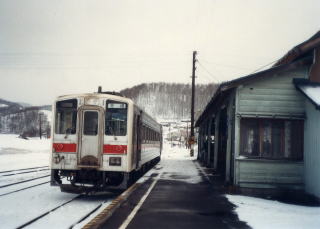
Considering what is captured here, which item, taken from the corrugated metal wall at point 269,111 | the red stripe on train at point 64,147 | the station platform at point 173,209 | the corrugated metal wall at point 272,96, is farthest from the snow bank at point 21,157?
the corrugated metal wall at point 272,96

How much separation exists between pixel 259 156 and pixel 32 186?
7963 millimetres

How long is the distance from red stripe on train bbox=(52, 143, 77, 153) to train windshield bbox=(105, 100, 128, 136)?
3.38 ft

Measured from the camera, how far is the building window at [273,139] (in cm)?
1166

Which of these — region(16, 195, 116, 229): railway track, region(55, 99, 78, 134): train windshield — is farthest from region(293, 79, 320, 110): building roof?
region(55, 99, 78, 134): train windshield

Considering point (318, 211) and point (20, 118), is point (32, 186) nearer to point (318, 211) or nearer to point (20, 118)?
point (318, 211)

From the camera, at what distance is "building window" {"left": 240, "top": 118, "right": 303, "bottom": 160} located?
1166 centimetres

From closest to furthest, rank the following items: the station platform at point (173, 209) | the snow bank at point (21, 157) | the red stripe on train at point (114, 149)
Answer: the station platform at point (173, 209), the red stripe on train at point (114, 149), the snow bank at point (21, 157)

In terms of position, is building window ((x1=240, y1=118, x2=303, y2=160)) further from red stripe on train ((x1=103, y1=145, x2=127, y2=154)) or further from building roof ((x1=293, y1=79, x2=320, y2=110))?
red stripe on train ((x1=103, y1=145, x2=127, y2=154))

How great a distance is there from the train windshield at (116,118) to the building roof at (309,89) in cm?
531

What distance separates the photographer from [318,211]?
8.94 m

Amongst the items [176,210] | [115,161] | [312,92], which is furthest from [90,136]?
[312,92]

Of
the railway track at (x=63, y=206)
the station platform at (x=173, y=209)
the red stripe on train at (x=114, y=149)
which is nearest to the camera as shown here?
the station platform at (x=173, y=209)

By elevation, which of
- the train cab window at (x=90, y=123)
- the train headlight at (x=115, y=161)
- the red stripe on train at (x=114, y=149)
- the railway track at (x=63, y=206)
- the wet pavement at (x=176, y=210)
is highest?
the train cab window at (x=90, y=123)

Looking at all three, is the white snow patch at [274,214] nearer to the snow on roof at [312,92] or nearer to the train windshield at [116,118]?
the snow on roof at [312,92]
